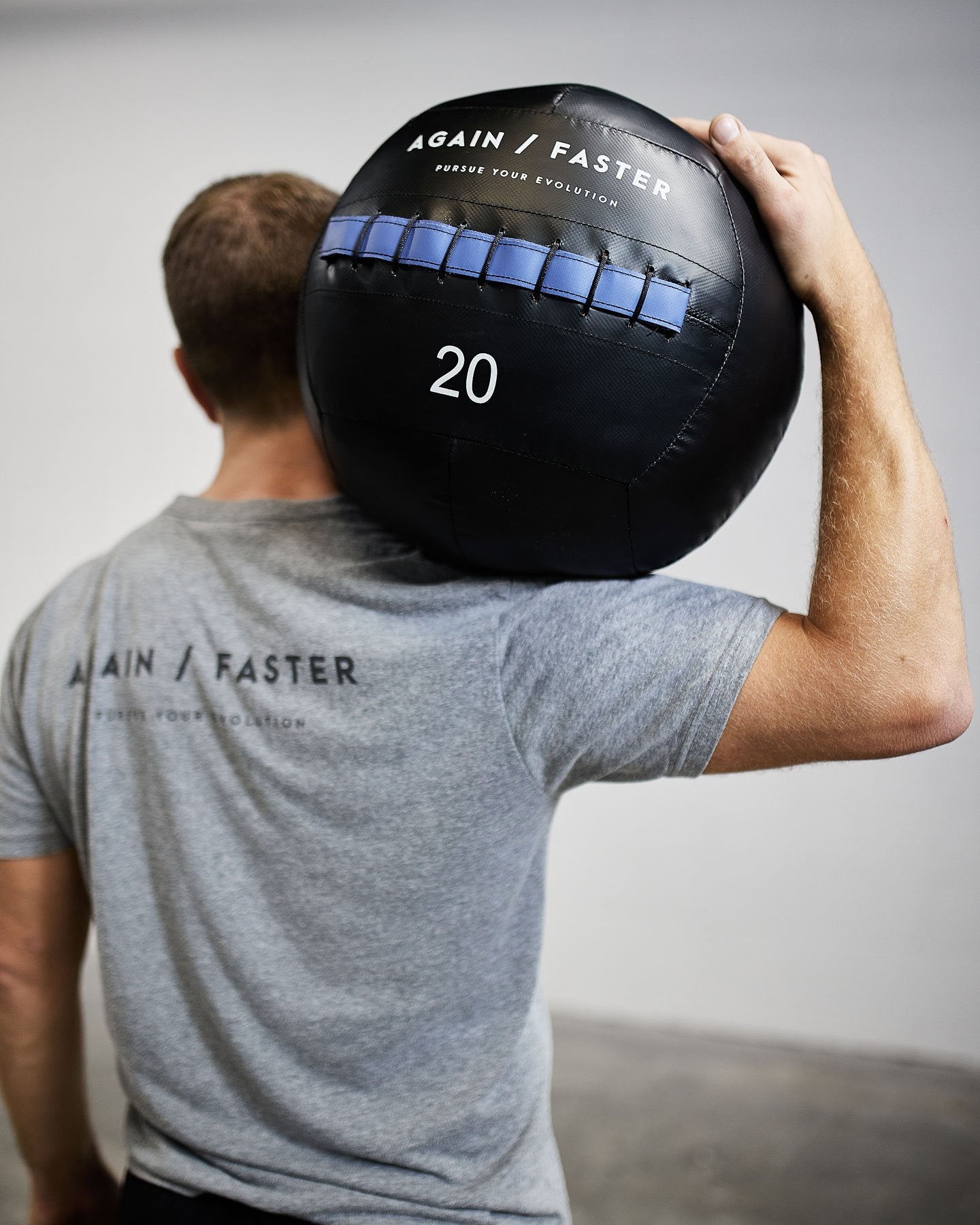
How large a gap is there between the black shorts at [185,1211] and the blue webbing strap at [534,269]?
2.83 feet

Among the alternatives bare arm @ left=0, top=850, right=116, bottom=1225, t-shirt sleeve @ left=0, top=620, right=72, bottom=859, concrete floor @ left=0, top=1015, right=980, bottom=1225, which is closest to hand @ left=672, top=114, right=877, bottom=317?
t-shirt sleeve @ left=0, top=620, right=72, bottom=859

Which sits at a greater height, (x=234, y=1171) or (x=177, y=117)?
(x=177, y=117)

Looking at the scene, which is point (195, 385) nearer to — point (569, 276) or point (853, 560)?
point (569, 276)

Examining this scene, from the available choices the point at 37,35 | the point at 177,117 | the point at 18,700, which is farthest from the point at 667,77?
the point at 18,700

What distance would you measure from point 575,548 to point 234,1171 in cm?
69

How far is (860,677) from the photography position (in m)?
0.79

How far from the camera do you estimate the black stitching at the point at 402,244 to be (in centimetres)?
78

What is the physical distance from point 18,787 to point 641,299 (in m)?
0.79

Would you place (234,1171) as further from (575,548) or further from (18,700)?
(575,548)

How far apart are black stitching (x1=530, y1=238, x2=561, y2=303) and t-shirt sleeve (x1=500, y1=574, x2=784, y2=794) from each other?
0.79ft

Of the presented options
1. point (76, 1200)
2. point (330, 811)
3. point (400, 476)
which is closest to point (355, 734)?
point (330, 811)

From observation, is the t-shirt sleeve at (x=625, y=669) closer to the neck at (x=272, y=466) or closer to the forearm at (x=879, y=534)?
the forearm at (x=879, y=534)

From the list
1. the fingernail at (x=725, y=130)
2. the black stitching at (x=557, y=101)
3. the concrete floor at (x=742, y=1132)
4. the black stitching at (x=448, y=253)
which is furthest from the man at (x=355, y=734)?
the concrete floor at (x=742, y=1132)

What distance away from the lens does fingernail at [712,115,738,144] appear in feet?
2.68
